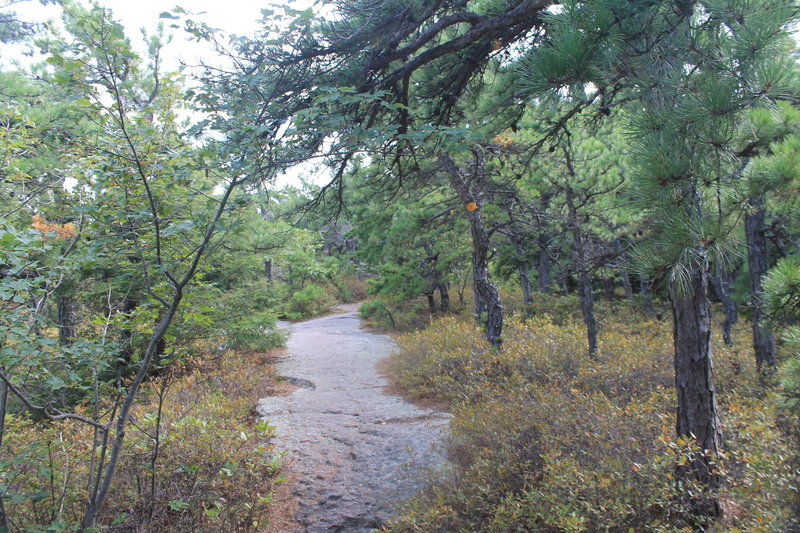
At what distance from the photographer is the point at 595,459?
3.56m

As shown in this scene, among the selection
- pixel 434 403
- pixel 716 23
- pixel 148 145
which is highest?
pixel 716 23

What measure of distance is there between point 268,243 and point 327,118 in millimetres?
7428

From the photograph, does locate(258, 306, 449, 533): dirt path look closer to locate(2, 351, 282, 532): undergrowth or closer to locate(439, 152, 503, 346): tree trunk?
locate(2, 351, 282, 532): undergrowth

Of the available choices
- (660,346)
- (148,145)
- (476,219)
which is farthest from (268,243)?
(660,346)

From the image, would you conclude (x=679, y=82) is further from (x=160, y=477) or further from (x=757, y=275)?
(x=757, y=275)

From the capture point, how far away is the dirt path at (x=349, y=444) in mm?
4406

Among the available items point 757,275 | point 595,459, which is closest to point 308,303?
point 757,275

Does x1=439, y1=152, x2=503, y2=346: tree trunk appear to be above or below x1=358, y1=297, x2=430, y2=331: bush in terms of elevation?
above

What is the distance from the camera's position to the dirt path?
4.41 m

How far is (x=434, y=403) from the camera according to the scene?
23.8ft

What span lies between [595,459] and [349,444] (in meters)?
3.35

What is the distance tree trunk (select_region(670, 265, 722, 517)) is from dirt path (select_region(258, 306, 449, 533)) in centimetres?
261

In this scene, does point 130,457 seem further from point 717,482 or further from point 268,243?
point 268,243

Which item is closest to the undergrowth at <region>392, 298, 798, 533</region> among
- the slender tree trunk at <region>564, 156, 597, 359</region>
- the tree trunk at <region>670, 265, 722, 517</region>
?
the tree trunk at <region>670, 265, 722, 517</region>
